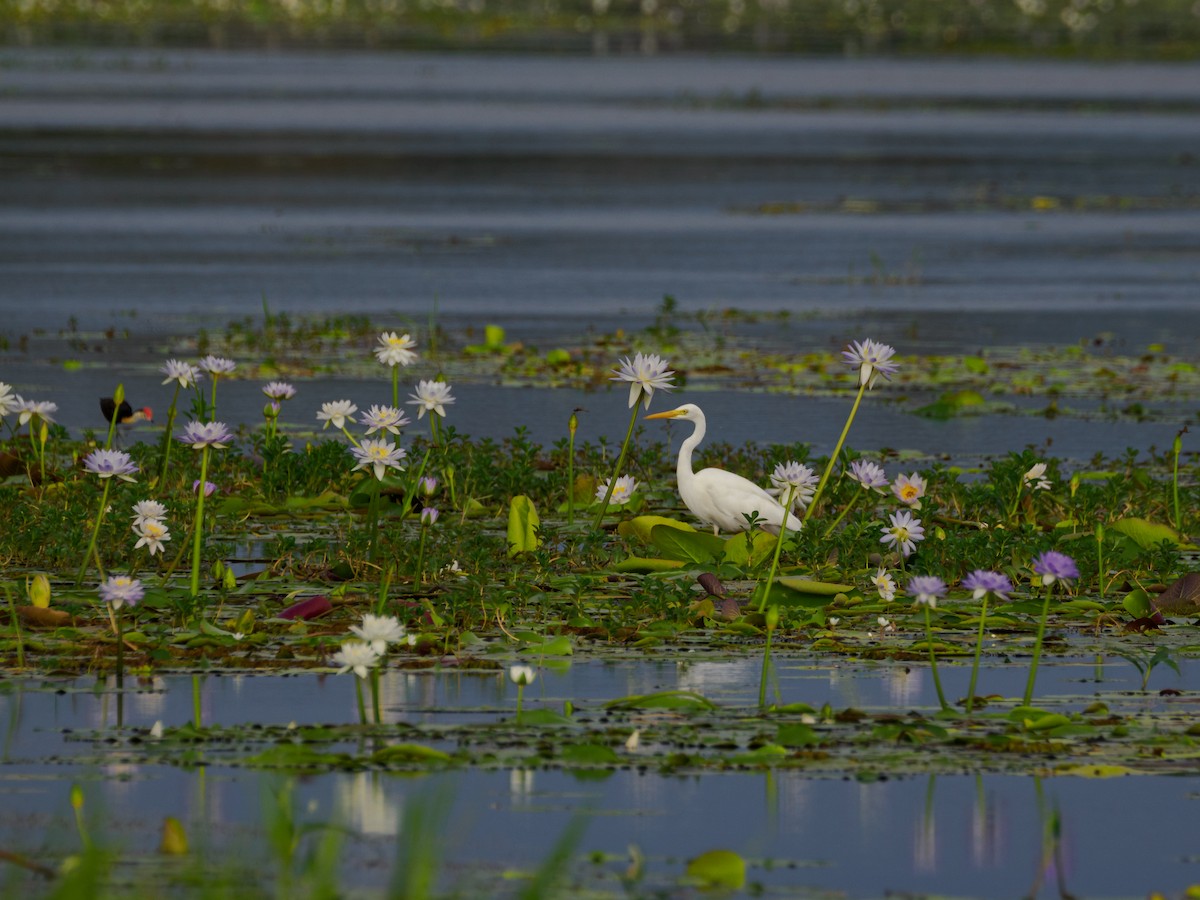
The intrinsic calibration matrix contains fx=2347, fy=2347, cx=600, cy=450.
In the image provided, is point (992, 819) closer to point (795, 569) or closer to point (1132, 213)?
point (795, 569)

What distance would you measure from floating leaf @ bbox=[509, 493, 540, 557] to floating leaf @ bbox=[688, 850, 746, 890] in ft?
11.4

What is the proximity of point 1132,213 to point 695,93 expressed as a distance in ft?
68.6

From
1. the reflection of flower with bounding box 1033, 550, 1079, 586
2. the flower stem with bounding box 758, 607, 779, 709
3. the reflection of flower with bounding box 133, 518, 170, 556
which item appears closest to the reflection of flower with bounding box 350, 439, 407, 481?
the reflection of flower with bounding box 133, 518, 170, 556

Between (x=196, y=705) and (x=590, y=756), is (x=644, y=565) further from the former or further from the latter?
(x=590, y=756)

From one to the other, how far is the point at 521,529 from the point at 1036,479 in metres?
2.11

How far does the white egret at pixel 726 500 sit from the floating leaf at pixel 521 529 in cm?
67

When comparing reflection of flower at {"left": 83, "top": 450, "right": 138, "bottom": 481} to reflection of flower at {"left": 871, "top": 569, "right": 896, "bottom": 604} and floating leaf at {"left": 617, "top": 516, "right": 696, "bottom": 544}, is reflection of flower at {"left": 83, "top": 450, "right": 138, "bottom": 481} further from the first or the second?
reflection of flower at {"left": 871, "top": 569, "right": 896, "bottom": 604}

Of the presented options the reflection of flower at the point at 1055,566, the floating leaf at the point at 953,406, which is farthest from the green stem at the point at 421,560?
the floating leaf at the point at 953,406

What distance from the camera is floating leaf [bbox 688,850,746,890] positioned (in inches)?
208

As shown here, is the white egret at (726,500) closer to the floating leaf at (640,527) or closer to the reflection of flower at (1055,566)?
the floating leaf at (640,527)

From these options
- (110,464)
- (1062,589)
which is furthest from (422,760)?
(1062,589)

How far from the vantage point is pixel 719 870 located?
5309 millimetres

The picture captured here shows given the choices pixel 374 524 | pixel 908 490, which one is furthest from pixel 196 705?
pixel 908 490

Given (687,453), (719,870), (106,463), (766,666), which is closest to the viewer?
(719,870)
